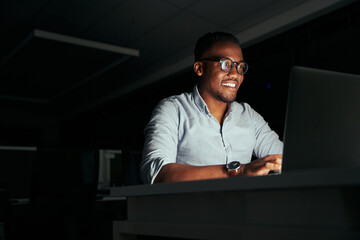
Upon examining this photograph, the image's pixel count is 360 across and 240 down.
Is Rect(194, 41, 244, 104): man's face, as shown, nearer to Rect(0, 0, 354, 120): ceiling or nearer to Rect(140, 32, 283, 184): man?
Rect(140, 32, 283, 184): man

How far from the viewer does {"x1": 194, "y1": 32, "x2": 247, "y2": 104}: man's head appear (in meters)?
1.64

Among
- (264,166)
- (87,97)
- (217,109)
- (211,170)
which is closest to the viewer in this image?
(264,166)

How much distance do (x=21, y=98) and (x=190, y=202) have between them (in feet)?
23.1

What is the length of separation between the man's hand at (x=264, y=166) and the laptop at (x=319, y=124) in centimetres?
18

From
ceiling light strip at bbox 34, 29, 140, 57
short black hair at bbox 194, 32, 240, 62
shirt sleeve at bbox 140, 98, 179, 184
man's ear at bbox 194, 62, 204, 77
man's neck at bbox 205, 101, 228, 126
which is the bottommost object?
shirt sleeve at bbox 140, 98, 179, 184

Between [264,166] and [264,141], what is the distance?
851 millimetres

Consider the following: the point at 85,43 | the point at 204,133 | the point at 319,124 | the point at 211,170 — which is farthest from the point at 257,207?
the point at 85,43

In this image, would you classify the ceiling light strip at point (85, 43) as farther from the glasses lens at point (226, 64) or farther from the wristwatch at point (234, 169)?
the wristwatch at point (234, 169)

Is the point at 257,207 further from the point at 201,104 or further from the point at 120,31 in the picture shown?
the point at 120,31

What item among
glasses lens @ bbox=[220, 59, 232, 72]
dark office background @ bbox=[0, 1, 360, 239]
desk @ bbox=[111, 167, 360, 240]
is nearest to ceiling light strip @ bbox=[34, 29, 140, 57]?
dark office background @ bbox=[0, 1, 360, 239]

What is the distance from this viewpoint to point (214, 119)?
64.7 inches

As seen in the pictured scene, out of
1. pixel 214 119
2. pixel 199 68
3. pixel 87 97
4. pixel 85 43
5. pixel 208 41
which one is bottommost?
Result: pixel 214 119

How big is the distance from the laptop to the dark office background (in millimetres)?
1667

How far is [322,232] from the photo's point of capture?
0.58 meters
